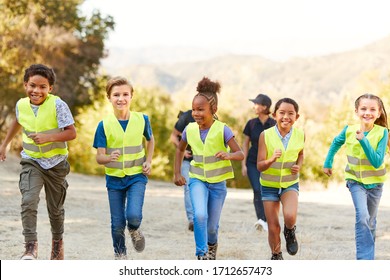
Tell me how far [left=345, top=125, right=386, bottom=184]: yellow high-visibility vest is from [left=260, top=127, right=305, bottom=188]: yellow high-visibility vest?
556mm

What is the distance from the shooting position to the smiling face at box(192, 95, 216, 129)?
22.4 feet

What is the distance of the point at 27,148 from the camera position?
6.68m

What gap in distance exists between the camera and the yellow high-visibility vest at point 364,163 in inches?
263

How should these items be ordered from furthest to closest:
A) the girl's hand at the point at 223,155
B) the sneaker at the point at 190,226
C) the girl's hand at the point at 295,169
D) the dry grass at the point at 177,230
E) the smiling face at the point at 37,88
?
the sneaker at the point at 190,226 < the dry grass at the point at 177,230 < the girl's hand at the point at 295,169 < the girl's hand at the point at 223,155 < the smiling face at the point at 37,88

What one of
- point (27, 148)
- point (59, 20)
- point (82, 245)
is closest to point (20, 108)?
point (27, 148)

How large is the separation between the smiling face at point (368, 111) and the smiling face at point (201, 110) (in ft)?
4.86

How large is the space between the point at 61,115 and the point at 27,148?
0.47m

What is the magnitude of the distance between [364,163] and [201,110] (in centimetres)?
168

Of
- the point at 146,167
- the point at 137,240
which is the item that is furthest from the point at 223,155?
the point at 137,240

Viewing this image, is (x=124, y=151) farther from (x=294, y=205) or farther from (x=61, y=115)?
(x=294, y=205)

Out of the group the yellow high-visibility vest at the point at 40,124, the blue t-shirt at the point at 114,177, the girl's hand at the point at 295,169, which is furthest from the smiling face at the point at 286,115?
the yellow high-visibility vest at the point at 40,124

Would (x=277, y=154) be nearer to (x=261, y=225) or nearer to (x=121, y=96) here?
(x=121, y=96)

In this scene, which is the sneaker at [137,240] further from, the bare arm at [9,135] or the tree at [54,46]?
the tree at [54,46]

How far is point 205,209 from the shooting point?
22.1ft
